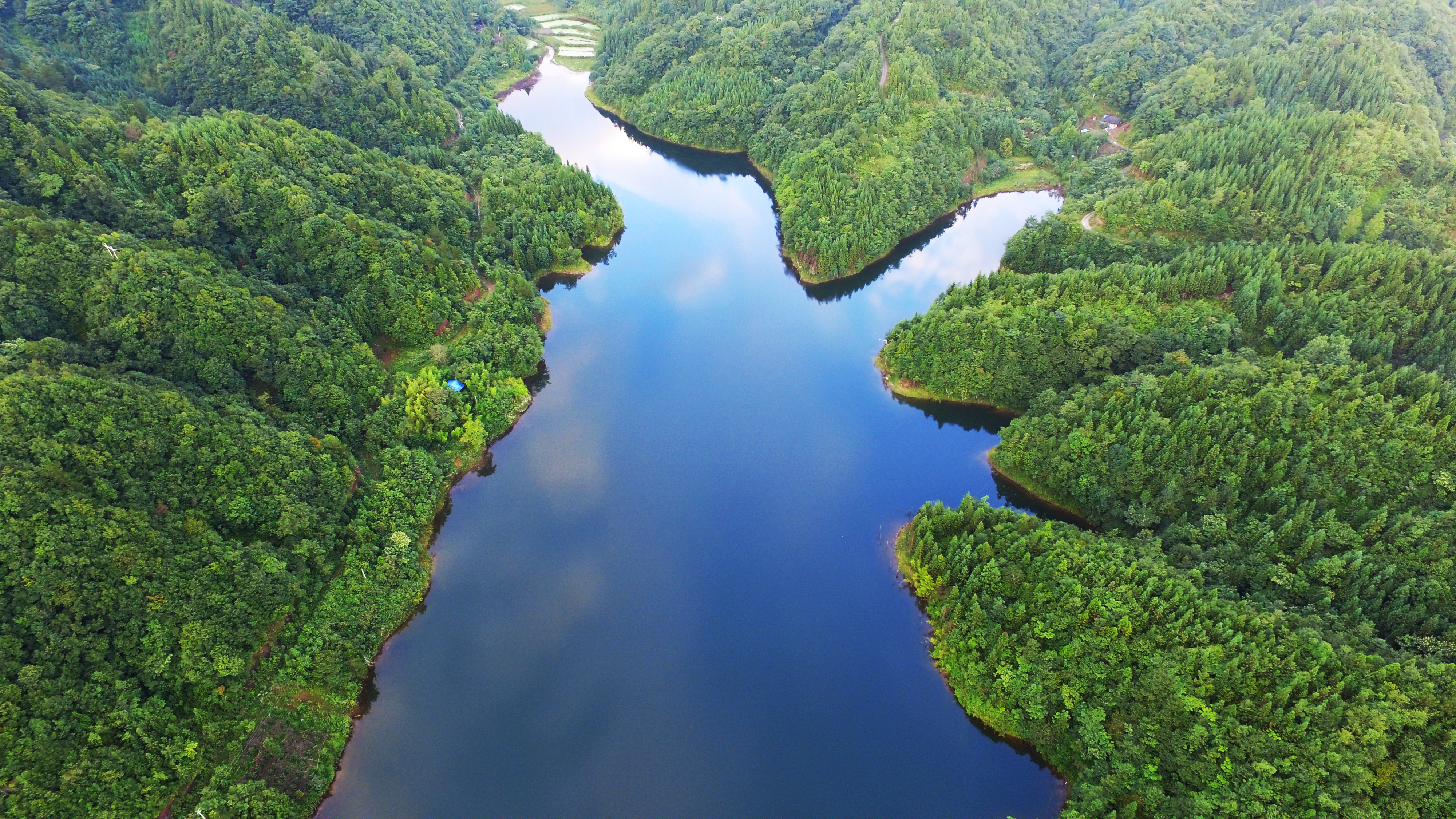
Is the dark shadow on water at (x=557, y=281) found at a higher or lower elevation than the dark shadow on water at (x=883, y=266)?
lower

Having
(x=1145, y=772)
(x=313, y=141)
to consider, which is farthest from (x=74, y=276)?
(x=1145, y=772)

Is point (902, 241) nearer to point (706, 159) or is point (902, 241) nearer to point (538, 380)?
point (706, 159)

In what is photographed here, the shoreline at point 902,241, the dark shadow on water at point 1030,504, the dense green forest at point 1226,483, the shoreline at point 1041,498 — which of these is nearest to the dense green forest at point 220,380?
the shoreline at point 902,241

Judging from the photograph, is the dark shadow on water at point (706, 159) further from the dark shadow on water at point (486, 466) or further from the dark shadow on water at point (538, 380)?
the dark shadow on water at point (486, 466)

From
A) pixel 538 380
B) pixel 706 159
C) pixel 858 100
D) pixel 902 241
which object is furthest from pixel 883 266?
pixel 538 380

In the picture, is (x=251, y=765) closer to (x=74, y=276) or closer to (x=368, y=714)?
(x=368, y=714)

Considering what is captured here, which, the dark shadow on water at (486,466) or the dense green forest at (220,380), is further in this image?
the dark shadow on water at (486,466)
